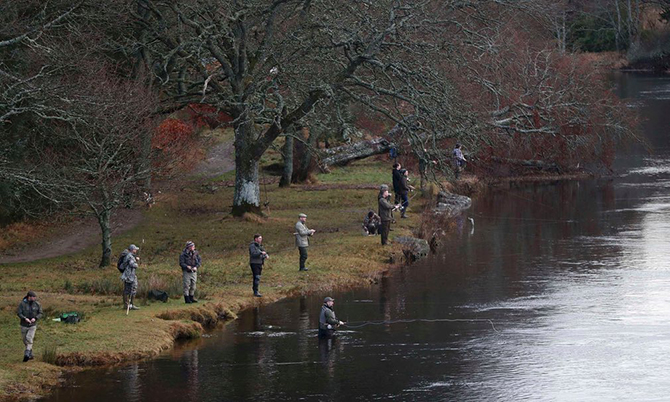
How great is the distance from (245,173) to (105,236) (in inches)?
348

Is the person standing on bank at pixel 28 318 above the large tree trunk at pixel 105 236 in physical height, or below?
below

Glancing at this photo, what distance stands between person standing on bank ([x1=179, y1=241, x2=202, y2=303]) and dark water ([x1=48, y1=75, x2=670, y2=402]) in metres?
1.60

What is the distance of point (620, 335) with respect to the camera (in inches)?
1032

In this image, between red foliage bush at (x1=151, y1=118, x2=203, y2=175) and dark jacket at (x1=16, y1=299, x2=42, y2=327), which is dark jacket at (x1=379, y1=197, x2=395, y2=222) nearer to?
red foliage bush at (x1=151, y1=118, x2=203, y2=175)

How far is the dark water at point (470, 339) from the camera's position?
22234 millimetres

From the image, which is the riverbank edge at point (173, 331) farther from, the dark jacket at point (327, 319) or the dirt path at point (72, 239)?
the dirt path at point (72, 239)

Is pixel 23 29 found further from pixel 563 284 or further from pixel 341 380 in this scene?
pixel 563 284

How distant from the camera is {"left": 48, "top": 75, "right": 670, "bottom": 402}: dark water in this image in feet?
72.9

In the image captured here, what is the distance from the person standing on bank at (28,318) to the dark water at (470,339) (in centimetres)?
128

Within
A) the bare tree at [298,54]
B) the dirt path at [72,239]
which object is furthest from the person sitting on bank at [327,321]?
the dirt path at [72,239]

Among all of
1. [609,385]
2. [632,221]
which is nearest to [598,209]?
[632,221]

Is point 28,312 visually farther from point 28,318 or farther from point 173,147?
point 173,147

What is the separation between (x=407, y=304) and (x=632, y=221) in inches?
664

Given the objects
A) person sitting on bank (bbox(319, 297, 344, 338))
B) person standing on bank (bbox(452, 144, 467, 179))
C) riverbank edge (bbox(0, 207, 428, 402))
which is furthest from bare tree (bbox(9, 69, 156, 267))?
person standing on bank (bbox(452, 144, 467, 179))
